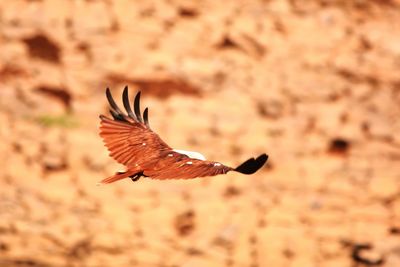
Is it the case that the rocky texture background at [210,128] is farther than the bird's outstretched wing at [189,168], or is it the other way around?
the rocky texture background at [210,128]

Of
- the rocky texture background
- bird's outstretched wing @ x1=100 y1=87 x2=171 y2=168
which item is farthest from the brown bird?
the rocky texture background

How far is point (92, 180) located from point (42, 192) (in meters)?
0.59

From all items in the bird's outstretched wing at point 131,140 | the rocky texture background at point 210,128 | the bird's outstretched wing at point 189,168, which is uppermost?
the rocky texture background at point 210,128

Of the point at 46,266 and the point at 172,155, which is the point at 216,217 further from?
the point at 172,155

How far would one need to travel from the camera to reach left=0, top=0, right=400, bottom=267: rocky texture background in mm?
11555

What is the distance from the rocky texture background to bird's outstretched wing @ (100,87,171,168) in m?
4.29

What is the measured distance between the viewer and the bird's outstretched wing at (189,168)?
18.8ft

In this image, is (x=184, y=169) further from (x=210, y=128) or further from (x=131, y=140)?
(x=210, y=128)

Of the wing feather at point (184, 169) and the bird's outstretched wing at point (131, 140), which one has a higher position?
the bird's outstretched wing at point (131, 140)

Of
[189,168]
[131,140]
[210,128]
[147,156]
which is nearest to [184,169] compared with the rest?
[189,168]

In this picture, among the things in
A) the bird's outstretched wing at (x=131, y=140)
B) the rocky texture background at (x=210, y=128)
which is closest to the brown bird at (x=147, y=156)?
the bird's outstretched wing at (x=131, y=140)

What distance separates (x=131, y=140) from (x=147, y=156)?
45 cm

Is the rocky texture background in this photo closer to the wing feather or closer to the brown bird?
the brown bird

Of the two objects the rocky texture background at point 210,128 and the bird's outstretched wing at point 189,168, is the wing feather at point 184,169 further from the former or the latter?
the rocky texture background at point 210,128
